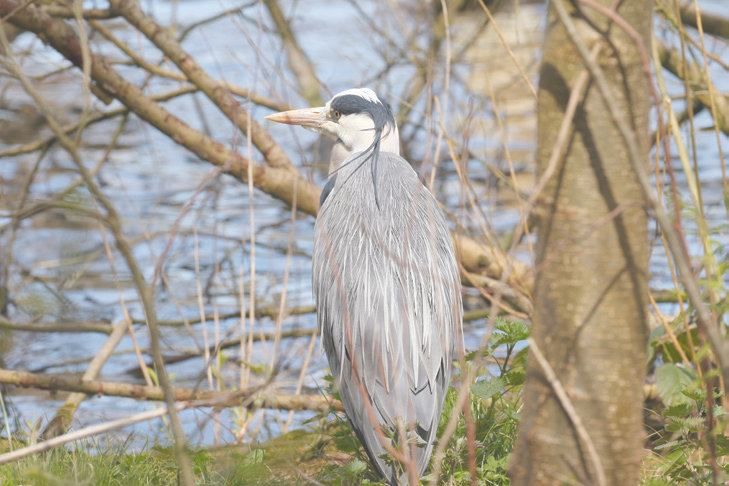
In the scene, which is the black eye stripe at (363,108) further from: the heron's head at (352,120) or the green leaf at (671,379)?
the green leaf at (671,379)

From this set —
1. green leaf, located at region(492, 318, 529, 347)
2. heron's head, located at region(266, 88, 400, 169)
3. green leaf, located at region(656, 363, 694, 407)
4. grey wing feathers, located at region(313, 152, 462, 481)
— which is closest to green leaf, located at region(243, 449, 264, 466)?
grey wing feathers, located at region(313, 152, 462, 481)

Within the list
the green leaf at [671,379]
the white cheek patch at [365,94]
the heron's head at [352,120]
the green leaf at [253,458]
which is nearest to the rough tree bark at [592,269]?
the green leaf at [671,379]

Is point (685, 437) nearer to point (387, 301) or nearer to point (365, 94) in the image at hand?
point (387, 301)

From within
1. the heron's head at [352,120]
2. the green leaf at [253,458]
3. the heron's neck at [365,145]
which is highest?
the heron's head at [352,120]

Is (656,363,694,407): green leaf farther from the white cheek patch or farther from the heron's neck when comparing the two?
the white cheek patch

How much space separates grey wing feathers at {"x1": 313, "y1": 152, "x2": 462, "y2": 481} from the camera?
11.0 feet

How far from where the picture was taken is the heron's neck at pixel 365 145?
462cm

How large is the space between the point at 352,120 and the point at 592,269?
267 cm

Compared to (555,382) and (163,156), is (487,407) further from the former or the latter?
(163,156)

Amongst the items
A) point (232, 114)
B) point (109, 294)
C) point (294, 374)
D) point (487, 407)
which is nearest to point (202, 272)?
point (109, 294)

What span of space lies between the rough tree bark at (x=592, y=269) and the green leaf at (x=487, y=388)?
0.92 metres

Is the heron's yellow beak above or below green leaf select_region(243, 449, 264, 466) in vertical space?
above

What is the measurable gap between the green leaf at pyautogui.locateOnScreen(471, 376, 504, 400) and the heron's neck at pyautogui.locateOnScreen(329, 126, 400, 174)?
1550 millimetres

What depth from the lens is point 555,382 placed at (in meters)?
2.13
